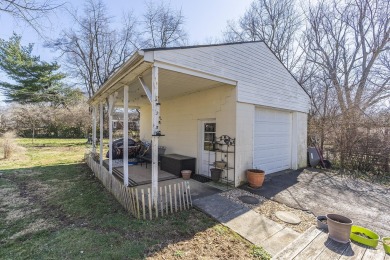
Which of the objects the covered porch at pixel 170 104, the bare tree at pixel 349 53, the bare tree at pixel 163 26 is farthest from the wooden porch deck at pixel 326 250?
the bare tree at pixel 163 26

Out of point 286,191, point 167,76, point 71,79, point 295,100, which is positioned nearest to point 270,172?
point 286,191

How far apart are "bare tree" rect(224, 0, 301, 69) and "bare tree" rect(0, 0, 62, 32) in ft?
48.6

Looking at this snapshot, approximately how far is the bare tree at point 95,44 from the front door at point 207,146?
1641 centimetres

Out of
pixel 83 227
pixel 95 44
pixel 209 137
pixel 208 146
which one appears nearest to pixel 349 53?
pixel 209 137

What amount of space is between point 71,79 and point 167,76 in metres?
22.1

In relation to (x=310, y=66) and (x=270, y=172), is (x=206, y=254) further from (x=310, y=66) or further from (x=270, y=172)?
(x=310, y=66)

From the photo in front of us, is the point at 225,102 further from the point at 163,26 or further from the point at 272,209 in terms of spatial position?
the point at 163,26

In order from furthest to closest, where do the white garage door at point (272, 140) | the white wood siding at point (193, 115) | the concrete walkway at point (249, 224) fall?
the white garage door at point (272, 140) < the white wood siding at point (193, 115) < the concrete walkway at point (249, 224)

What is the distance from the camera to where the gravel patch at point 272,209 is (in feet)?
11.5

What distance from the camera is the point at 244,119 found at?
5832mm

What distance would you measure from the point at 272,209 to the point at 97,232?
343 centimetres

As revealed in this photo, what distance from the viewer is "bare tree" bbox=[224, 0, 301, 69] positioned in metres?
15.3

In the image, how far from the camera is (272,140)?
717 cm

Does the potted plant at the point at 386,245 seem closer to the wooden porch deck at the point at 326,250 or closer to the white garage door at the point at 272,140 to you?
the wooden porch deck at the point at 326,250
